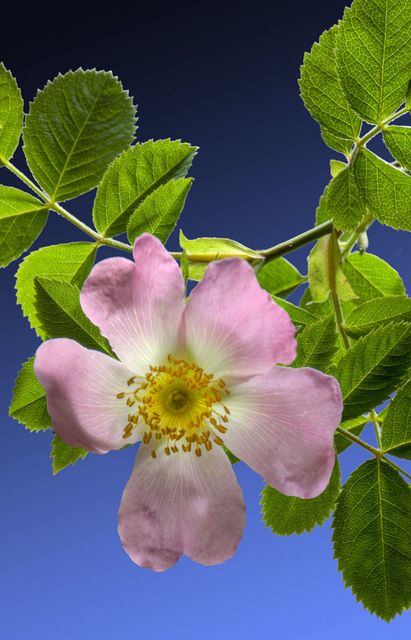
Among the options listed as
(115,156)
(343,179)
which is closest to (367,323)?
(343,179)

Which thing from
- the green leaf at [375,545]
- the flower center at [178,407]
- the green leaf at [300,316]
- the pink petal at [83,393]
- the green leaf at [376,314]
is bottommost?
the green leaf at [375,545]

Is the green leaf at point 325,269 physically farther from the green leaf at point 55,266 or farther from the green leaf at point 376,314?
the green leaf at point 55,266

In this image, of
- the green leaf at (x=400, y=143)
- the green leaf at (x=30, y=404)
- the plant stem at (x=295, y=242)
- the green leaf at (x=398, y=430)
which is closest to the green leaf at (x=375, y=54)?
the green leaf at (x=400, y=143)

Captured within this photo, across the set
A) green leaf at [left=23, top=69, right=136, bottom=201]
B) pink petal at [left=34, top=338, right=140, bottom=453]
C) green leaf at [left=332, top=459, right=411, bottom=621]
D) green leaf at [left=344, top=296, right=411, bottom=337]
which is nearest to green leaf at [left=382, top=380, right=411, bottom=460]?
green leaf at [left=332, top=459, right=411, bottom=621]

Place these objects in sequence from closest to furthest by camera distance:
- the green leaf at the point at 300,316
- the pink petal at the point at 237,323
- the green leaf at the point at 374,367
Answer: the pink petal at the point at 237,323 < the green leaf at the point at 374,367 < the green leaf at the point at 300,316

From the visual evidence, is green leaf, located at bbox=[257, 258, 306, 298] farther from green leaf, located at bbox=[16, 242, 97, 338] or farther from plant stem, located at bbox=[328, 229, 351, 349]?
green leaf, located at bbox=[16, 242, 97, 338]

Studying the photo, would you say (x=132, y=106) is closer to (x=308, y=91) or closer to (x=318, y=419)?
(x=308, y=91)

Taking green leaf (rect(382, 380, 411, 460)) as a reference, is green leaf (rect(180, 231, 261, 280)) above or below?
above

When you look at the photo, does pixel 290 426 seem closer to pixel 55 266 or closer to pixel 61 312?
pixel 61 312
